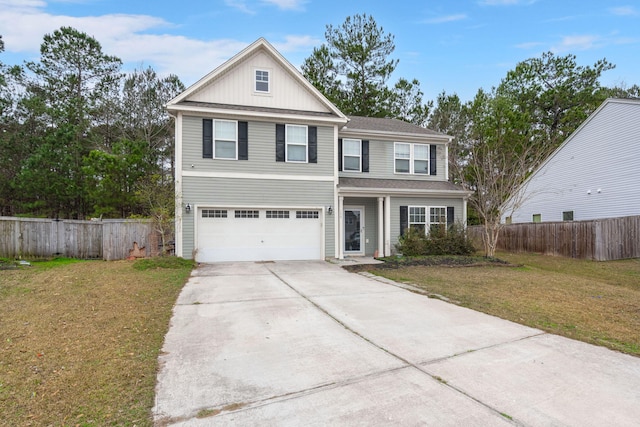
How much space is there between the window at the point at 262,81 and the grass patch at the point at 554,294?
7.82 metres

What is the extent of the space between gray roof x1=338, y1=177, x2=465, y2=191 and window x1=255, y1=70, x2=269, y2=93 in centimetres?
462

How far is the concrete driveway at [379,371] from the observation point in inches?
109

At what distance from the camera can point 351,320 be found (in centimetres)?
543

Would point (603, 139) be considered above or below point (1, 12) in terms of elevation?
below

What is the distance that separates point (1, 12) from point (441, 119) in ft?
90.5

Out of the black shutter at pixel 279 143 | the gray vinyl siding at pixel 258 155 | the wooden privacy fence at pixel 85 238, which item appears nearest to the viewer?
the gray vinyl siding at pixel 258 155

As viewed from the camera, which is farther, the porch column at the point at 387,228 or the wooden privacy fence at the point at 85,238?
the porch column at the point at 387,228

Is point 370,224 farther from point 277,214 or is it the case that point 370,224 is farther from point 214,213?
point 214,213

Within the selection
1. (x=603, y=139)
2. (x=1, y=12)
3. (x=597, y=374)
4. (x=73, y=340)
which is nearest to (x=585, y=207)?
(x=603, y=139)

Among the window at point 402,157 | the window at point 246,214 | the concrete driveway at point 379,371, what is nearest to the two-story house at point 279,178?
the window at point 246,214

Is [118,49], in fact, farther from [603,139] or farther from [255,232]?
[603,139]

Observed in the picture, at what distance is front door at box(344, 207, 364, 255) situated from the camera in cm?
1436

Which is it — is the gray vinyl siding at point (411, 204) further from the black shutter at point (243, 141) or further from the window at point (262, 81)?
the window at point (262, 81)

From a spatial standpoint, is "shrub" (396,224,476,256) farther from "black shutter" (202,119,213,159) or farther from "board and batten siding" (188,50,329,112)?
"black shutter" (202,119,213,159)
